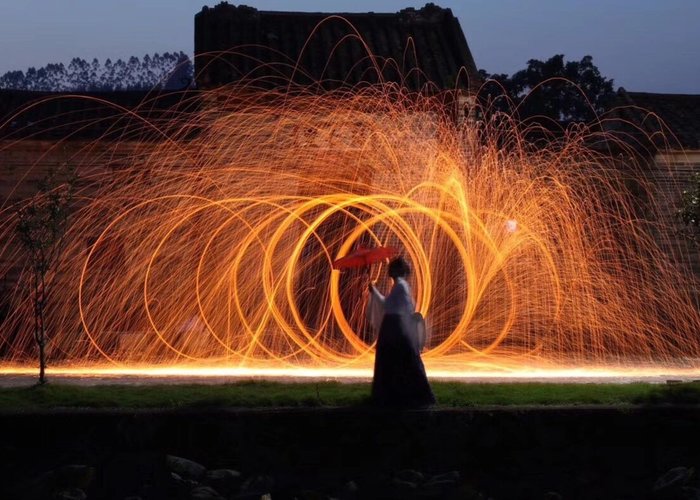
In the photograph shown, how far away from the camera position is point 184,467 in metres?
10.3

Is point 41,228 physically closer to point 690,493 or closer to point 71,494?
point 71,494

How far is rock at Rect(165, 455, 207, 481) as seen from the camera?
10.3 m

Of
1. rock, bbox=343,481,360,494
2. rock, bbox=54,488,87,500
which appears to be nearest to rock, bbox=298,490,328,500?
rock, bbox=343,481,360,494

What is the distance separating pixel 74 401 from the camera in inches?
457

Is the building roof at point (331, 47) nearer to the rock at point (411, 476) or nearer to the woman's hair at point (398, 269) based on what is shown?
the woman's hair at point (398, 269)

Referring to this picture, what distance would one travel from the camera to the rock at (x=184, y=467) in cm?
1031

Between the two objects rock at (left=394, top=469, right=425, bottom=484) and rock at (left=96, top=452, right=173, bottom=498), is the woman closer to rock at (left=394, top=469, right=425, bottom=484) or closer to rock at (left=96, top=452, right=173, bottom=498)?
rock at (left=394, top=469, right=425, bottom=484)

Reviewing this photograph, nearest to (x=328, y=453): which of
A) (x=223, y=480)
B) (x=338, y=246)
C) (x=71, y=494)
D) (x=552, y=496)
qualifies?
(x=223, y=480)

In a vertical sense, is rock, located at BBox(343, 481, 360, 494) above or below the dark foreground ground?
below

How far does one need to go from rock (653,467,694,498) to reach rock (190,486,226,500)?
4.29m

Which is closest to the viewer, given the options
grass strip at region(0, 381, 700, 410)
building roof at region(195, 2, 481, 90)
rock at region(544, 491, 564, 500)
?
rock at region(544, 491, 564, 500)

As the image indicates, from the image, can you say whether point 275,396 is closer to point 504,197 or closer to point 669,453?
point 669,453

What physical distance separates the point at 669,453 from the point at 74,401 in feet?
20.9

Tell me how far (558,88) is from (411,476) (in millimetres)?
27307
